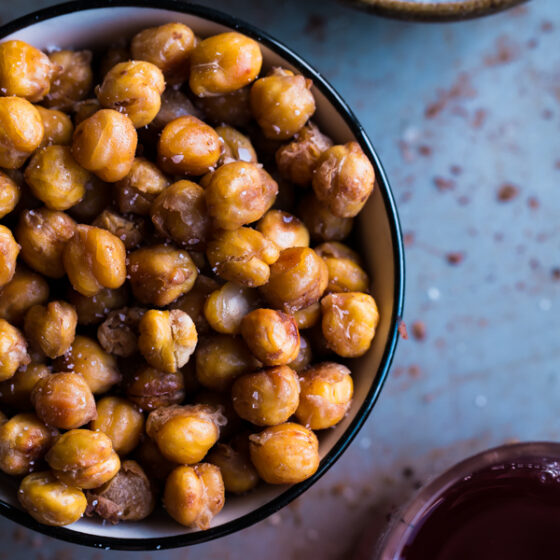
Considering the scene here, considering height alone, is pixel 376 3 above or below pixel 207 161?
above

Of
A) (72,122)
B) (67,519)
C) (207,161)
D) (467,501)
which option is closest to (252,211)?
(207,161)

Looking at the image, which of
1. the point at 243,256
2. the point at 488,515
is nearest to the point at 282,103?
the point at 243,256

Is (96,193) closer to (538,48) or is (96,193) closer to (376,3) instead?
(376,3)

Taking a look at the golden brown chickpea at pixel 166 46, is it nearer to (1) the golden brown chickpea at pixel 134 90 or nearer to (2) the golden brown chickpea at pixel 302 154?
(1) the golden brown chickpea at pixel 134 90

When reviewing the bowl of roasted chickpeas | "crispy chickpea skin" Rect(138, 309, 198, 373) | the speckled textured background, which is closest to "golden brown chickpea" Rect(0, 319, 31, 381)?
the bowl of roasted chickpeas

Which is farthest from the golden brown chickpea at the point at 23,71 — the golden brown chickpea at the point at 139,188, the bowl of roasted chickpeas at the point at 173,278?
the golden brown chickpea at the point at 139,188

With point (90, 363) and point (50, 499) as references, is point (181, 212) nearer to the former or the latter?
point (90, 363)
